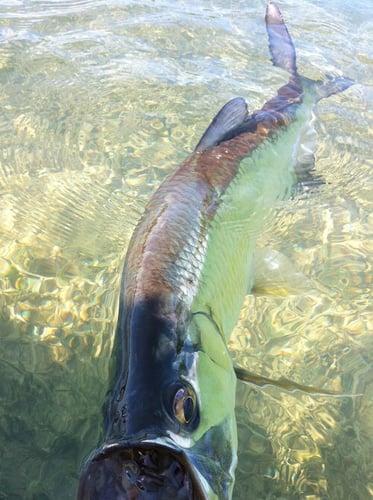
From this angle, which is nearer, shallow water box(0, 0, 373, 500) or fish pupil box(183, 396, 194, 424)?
fish pupil box(183, 396, 194, 424)

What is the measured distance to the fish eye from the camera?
1255 millimetres

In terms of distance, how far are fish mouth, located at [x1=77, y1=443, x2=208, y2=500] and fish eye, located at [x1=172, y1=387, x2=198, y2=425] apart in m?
0.12

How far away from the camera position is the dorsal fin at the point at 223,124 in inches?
104

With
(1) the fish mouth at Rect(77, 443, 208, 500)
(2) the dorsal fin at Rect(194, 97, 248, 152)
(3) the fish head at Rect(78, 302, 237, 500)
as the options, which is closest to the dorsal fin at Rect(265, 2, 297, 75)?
(2) the dorsal fin at Rect(194, 97, 248, 152)

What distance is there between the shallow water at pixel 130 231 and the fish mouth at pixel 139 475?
70cm

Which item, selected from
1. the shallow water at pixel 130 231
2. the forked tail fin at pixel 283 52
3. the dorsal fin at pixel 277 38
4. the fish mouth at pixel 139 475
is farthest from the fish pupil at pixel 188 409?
the dorsal fin at pixel 277 38

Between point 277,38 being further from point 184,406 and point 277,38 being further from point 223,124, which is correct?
point 184,406

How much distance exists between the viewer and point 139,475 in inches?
43.3

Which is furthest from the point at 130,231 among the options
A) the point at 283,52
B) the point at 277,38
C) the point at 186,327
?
the point at 277,38

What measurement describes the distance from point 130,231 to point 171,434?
5.86 feet

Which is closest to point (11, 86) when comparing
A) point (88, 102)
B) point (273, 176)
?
point (88, 102)

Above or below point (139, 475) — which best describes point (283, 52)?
below

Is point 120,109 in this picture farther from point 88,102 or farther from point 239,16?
point 239,16

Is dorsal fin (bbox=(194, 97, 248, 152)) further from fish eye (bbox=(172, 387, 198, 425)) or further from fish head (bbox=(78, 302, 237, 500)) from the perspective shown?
fish eye (bbox=(172, 387, 198, 425))
